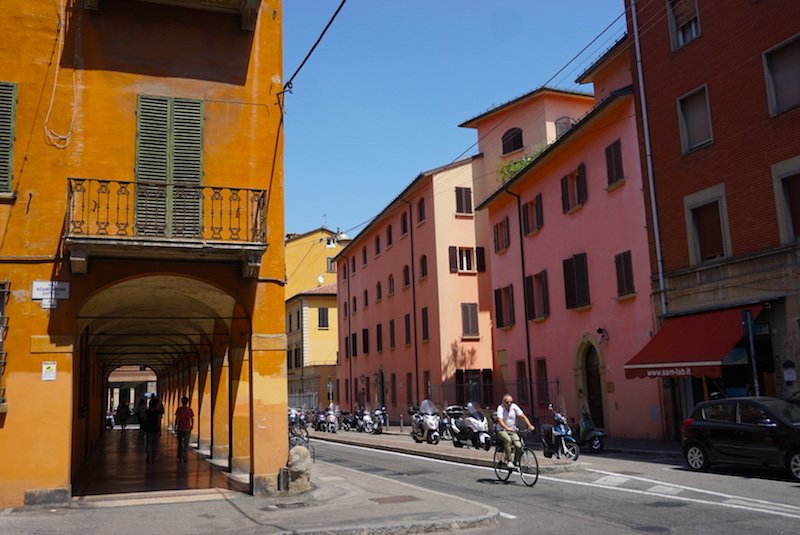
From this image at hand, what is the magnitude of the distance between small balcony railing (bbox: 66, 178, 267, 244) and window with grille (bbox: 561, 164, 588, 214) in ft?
54.8

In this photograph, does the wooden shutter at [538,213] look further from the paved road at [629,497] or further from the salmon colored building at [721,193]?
the paved road at [629,497]

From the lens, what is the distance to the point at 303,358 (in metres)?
61.0

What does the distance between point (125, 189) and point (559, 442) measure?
37.6 feet

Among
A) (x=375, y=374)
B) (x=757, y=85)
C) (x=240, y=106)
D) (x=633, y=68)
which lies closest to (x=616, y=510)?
(x=240, y=106)

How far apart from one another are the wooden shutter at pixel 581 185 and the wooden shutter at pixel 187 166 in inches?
667

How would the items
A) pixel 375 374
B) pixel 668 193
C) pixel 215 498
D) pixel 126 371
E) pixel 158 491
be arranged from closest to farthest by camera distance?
pixel 215 498, pixel 158 491, pixel 668 193, pixel 375 374, pixel 126 371

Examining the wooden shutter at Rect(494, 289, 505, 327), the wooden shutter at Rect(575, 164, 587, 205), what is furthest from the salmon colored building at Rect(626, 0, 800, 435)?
the wooden shutter at Rect(494, 289, 505, 327)

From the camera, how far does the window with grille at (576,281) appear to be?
26630mm

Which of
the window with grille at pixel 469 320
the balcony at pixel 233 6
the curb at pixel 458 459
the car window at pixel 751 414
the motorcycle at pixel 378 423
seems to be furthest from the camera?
the window with grille at pixel 469 320

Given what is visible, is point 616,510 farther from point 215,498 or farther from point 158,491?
point 158,491

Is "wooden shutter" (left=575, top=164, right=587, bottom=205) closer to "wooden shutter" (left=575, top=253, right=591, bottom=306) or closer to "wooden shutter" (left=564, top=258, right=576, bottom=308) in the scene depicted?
"wooden shutter" (left=575, top=253, right=591, bottom=306)

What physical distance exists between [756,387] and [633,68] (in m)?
11.3

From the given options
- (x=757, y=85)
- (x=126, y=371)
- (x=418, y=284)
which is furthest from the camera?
→ (x=126, y=371)

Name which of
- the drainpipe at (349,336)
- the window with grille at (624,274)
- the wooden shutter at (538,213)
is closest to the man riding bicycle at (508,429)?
the window with grille at (624,274)
